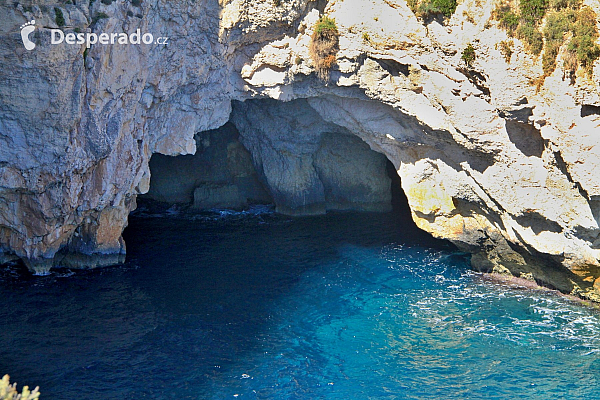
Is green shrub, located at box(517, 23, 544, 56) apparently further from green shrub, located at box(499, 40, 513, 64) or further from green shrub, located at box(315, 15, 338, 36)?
green shrub, located at box(315, 15, 338, 36)

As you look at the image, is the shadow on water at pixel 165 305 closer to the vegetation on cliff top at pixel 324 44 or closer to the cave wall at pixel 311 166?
the cave wall at pixel 311 166

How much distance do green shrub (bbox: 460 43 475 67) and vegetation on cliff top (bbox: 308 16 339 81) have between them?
219 inches

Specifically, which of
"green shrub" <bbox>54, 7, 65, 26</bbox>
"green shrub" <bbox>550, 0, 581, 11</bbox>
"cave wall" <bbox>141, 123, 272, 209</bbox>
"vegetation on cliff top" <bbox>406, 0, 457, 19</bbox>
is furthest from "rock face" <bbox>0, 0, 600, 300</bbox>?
"cave wall" <bbox>141, 123, 272, 209</bbox>

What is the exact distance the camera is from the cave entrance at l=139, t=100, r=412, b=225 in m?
33.3

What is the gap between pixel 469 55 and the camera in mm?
21500

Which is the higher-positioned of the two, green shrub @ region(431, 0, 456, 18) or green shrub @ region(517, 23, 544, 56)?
green shrub @ region(431, 0, 456, 18)

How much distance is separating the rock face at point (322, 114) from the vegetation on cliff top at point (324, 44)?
1.02ft

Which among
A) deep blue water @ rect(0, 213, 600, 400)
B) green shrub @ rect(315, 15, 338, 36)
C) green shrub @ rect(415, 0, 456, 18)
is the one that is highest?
Result: green shrub @ rect(415, 0, 456, 18)

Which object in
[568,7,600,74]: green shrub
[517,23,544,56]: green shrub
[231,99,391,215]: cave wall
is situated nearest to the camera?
[568,7,600,74]: green shrub

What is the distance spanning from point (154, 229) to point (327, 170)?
35.2ft

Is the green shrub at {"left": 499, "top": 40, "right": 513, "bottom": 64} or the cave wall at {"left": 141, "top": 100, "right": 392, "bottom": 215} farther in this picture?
the cave wall at {"left": 141, "top": 100, "right": 392, "bottom": 215}

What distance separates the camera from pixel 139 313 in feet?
72.8

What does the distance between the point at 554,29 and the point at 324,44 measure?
29.5 feet

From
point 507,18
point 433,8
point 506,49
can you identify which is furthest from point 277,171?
point 507,18
